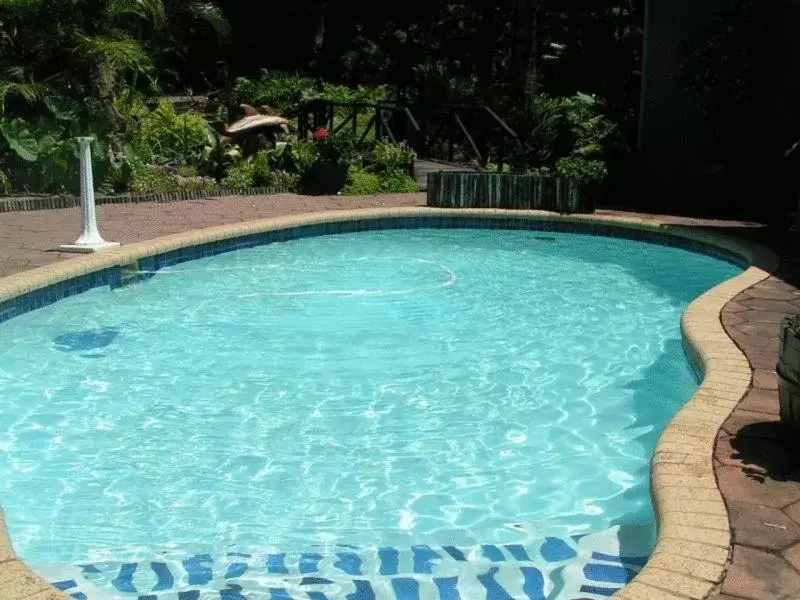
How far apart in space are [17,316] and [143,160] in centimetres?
611

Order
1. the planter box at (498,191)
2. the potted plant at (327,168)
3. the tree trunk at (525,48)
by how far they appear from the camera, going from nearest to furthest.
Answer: the planter box at (498,191) < the potted plant at (327,168) < the tree trunk at (525,48)

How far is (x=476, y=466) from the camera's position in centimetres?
499

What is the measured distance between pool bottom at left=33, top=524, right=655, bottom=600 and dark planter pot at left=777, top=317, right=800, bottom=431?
730 mm

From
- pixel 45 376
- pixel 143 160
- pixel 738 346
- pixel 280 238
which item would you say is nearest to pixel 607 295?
pixel 738 346

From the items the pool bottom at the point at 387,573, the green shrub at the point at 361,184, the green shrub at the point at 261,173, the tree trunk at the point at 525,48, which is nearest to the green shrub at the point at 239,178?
the green shrub at the point at 261,173

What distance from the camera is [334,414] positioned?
18.8 feet

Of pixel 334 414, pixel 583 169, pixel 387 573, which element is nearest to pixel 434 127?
pixel 583 169

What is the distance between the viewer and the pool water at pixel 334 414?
167 inches

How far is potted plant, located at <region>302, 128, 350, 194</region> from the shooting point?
1362cm

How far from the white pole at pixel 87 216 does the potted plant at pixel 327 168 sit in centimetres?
501

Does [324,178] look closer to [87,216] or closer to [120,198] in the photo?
[120,198]

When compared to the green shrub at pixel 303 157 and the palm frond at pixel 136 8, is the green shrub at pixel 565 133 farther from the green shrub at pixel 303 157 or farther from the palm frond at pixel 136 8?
the palm frond at pixel 136 8

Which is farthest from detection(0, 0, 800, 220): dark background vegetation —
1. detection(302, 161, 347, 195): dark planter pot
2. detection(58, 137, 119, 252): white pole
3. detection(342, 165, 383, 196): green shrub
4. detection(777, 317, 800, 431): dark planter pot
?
detection(777, 317, 800, 431): dark planter pot

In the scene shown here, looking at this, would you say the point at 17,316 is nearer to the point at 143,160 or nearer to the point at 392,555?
the point at 392,555
